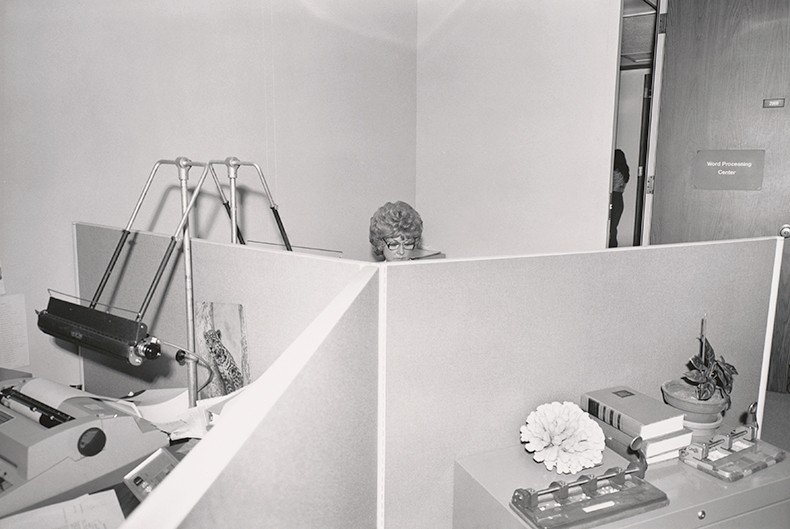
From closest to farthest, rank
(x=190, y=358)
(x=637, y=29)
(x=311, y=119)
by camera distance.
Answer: (x=190, y=358), (x=311, y=119), (x=637, y=29)

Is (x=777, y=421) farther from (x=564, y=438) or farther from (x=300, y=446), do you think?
(x=300, y=446)

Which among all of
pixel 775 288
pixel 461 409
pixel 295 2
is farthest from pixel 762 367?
pixel 295 2

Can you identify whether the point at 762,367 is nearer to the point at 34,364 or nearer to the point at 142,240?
the point at 142,240

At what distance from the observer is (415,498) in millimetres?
1155

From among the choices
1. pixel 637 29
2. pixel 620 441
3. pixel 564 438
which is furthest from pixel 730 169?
pixel 564 438

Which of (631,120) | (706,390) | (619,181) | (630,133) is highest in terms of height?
(631,120)

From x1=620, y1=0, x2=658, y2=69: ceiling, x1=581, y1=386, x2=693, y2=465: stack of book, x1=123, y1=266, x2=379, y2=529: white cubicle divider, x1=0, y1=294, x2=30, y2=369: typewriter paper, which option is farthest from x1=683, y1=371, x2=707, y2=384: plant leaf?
x1=620, y1=0, x2=658, y2=69: ceiling

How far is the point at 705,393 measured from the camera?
133 centimetres

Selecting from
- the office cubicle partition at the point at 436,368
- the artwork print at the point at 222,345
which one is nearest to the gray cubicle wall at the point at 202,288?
the artwork print at the point at 222,345

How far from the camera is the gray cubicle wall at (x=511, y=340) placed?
111 cm

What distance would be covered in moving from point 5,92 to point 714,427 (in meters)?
2.31

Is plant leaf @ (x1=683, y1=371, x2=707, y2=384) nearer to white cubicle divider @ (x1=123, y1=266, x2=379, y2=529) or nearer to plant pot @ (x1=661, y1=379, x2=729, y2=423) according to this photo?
plant pot @ (x1=661, y1=379, x2=729, y2=423)

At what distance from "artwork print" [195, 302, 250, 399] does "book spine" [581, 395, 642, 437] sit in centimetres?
82

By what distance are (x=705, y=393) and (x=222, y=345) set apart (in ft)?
3.89
